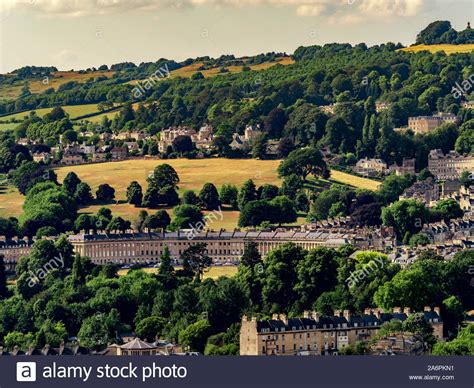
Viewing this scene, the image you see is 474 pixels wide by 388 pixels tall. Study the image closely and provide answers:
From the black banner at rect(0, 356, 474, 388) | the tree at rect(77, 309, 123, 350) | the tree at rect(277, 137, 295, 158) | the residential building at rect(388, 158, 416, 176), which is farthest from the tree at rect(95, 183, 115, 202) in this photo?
the black banner at rect(0, 356, 474, 388)

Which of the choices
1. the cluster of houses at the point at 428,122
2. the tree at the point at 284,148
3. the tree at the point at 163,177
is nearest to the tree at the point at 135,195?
the tree at the point at 163,177

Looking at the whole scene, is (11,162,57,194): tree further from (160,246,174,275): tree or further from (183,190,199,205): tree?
(160,246,174,275): tree

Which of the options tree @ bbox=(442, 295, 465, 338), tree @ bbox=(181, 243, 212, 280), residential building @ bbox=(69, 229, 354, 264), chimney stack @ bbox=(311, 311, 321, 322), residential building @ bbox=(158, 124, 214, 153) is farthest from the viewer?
residential building @ bbox=(158, 124, 214, 153)

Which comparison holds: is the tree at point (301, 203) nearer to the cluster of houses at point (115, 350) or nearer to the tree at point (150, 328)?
the tree at point (150, 328)

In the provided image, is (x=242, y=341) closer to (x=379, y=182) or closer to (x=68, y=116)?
(x=379, y=182)

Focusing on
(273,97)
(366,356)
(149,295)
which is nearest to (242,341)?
(366,356)

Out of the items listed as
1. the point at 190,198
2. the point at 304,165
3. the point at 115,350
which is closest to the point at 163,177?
the point at 190,198
